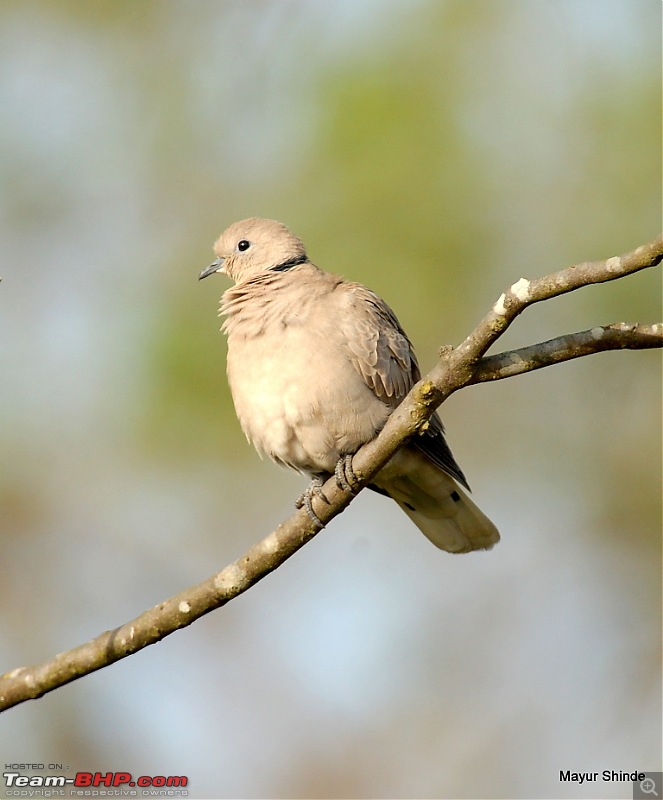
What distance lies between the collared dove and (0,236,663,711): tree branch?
359 mm

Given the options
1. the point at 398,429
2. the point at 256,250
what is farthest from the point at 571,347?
the point at 256,250

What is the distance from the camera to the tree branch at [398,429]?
363 centimetres

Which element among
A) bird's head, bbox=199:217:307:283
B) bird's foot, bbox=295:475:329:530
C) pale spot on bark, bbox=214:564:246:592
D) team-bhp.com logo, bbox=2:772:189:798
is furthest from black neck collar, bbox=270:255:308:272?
team-bhp.com logo, bbox=2:772:189:798

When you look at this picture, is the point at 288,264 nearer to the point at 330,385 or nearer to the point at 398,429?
the point at 330,385

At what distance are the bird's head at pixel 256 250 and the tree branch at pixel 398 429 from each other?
165cm

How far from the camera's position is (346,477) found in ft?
14.9

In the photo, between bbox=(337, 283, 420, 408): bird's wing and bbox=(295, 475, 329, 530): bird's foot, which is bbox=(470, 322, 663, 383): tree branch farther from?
bbox=(337, 283, 420, 408): bird's wing

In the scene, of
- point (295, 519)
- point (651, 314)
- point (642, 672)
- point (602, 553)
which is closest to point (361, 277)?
point (651, 314)

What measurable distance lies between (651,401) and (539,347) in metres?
5.37

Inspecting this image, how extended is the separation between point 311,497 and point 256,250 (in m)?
1.85

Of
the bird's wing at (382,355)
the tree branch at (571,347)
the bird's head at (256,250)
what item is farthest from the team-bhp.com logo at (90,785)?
the tree branch at (571,347)

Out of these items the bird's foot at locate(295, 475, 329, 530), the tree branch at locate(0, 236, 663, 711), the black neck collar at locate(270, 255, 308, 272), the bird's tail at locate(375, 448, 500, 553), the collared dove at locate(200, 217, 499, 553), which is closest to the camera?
the tree branch at locate(0, 236, 663, 711)

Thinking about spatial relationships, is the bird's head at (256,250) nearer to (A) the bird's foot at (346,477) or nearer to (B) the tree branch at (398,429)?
(A) the bird's foot at (346,477)

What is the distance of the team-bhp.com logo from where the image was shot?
5824 millimetres
